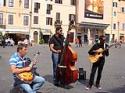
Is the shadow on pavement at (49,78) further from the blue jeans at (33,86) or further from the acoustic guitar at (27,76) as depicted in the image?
the acoustic guitar at (27,76)

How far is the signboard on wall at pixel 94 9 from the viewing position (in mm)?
89438

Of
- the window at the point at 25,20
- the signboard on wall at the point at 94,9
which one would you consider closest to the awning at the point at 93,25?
the signboard on wall at the point at 94,9

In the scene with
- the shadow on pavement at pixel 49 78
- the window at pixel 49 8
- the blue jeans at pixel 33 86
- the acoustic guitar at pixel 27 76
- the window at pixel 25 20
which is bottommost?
the shadow on pavement at pixel 49 78

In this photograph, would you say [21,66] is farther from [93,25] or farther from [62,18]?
[93,25]

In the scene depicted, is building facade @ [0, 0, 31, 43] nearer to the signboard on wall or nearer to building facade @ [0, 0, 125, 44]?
building facade @ [0, 0, 125, 44]

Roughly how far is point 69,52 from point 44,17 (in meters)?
69.1

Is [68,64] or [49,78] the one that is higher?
[68,64]

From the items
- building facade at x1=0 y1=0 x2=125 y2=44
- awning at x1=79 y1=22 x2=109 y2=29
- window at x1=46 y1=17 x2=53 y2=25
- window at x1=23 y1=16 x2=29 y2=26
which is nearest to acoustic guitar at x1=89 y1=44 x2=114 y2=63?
building facade at x1=0 y1=0 x2=125 y2=44

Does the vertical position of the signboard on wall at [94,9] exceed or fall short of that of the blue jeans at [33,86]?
it exceeds it

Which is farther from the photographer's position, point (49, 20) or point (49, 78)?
point (49, 20)

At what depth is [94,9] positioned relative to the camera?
300 ft

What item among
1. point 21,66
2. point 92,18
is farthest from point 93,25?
point 21,66

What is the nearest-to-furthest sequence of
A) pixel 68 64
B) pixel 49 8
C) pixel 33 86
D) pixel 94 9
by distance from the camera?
pixel 33 86
pixel 68 64
pixel 49 8
pixel 94 9

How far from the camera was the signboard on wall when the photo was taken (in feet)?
293
